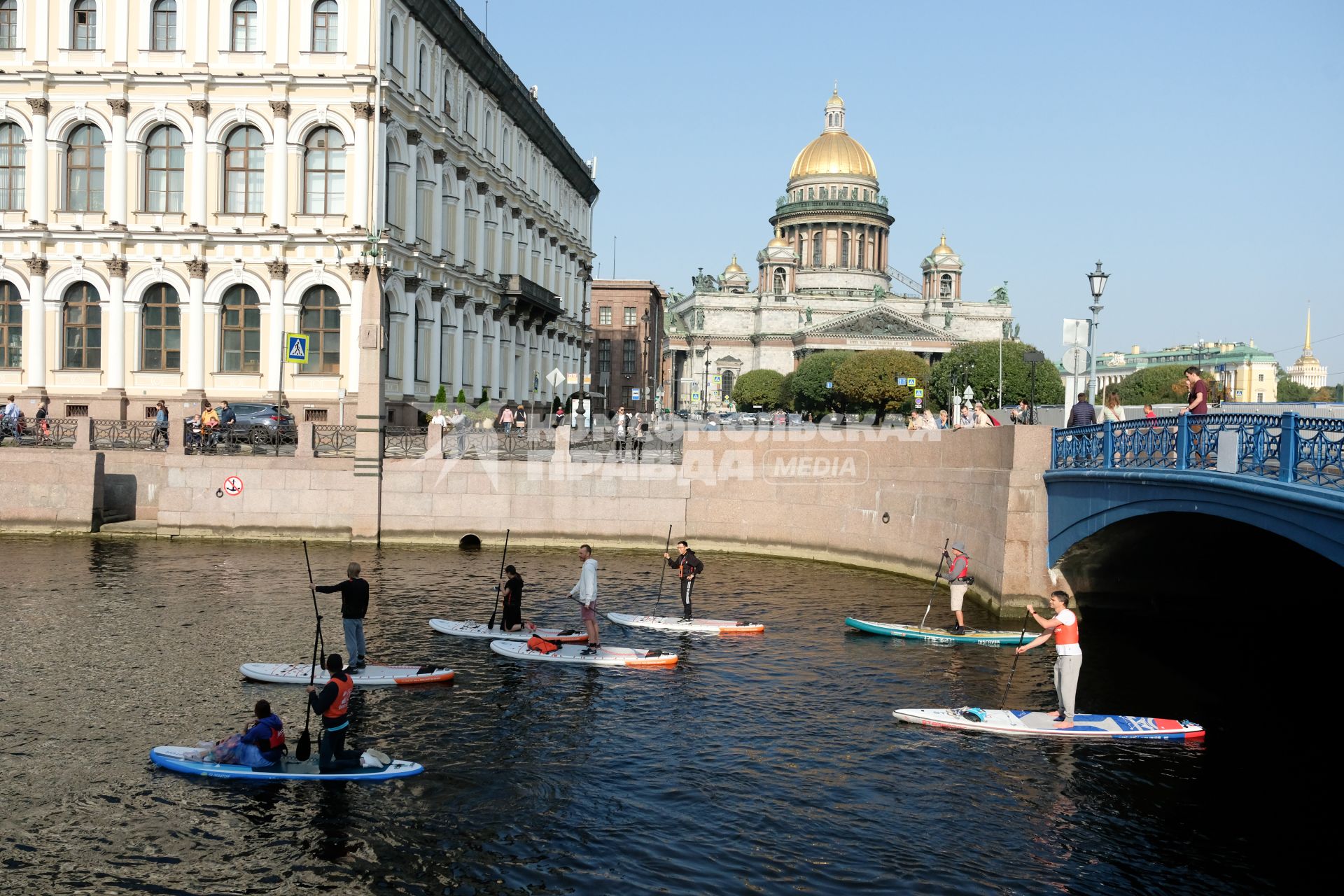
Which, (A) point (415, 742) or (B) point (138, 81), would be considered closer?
(A) point (415, 742)

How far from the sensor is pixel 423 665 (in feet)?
69.2

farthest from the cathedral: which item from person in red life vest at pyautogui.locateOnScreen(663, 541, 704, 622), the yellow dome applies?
person in red life vest at pyautogui.locateOnScreen(663, 541, 704, 622)

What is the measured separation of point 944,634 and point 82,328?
129 ft

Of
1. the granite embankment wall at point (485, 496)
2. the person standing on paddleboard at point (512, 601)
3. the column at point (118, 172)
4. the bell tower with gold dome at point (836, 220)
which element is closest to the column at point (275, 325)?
the column at point (118, 172)

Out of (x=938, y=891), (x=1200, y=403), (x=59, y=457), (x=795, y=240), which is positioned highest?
(x=795, y=240)

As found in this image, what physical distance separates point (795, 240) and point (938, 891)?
583ft

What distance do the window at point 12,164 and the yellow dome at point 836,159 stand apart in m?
147

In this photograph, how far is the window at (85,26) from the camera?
47250mm

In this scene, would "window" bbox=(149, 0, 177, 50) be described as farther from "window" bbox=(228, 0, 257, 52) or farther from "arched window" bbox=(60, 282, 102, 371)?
"arched window" bbox=(60, 282, 102, 371)

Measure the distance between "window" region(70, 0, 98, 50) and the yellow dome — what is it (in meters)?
145

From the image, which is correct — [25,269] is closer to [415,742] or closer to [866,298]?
[415,742]

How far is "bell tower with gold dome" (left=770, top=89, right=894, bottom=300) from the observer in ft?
591

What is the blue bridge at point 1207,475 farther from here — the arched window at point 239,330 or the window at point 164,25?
the window at point 164,25

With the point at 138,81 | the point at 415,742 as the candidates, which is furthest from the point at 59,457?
the point at 415,742
